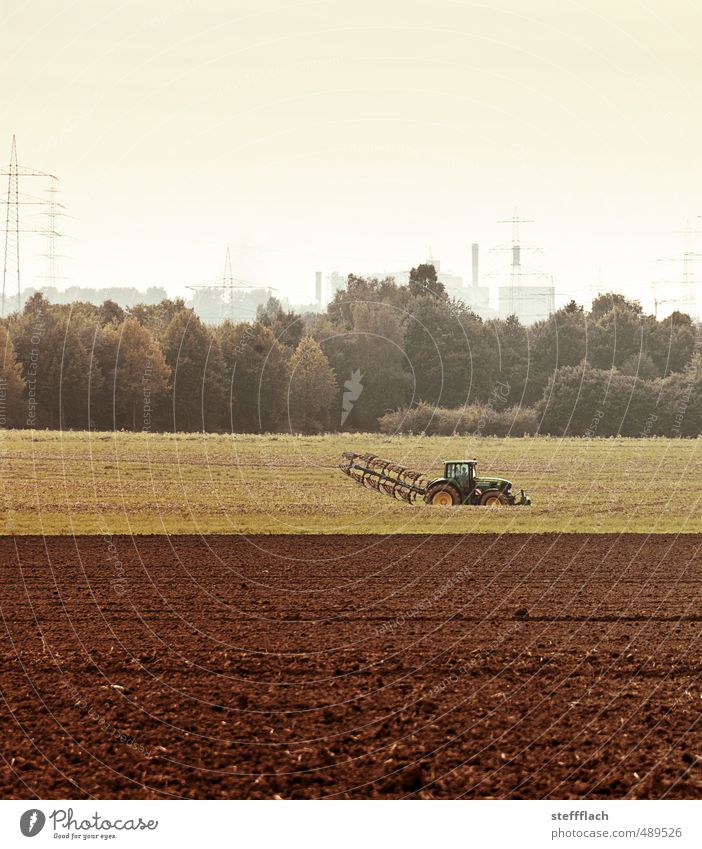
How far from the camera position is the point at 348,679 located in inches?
603

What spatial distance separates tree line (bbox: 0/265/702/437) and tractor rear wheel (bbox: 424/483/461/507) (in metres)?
31.7

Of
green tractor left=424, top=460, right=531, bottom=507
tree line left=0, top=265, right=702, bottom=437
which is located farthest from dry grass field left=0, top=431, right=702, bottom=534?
tree line left=0, top=265, right=702, bottom=437

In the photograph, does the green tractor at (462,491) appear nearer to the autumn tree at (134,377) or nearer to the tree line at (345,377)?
the tree line at (345,377)

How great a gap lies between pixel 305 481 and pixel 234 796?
117 ft

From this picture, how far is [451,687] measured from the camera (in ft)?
49.2

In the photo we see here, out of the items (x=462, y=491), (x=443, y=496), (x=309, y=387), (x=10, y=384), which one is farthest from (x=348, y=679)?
(x=10, y=384)

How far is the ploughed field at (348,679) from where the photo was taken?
1167cm

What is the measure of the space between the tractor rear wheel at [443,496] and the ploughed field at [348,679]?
35.8ft

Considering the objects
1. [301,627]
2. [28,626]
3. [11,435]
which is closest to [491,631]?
[301,627]

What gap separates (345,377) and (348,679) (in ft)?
206

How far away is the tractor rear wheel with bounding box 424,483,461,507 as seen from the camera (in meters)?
37.6

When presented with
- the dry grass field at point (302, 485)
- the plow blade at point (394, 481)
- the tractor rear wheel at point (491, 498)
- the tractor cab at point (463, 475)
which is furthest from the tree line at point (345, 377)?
the tractor rear wheel at point (491, 498)

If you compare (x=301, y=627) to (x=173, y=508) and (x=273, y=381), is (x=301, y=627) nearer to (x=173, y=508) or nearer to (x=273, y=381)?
(x=173, y=508)

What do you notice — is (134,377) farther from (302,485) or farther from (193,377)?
(302,485)
